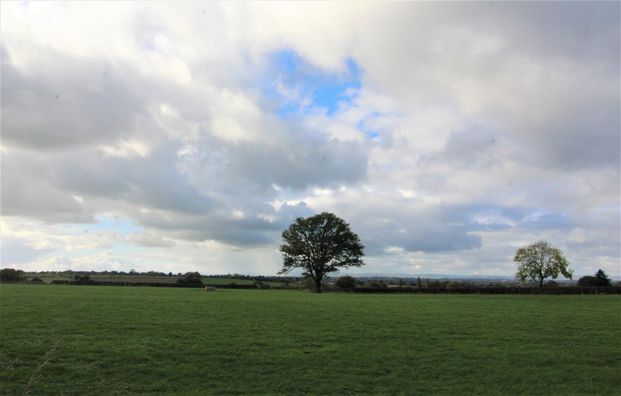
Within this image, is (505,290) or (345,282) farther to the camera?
(345,282)

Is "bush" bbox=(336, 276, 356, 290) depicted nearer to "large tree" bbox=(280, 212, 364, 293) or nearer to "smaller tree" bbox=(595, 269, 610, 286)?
"large tree" bbox=(280, 212, 364, 293)

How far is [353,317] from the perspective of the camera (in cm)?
2961

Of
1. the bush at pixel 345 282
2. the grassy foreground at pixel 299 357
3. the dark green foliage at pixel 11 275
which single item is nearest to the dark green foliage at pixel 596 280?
Answer: the bush at pixel 345 282

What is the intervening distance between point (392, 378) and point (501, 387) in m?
3.12

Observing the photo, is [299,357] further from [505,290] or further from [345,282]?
[345,282]

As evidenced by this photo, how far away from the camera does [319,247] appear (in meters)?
90.7

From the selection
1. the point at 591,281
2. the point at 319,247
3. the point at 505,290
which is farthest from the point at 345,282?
the point at 591,281

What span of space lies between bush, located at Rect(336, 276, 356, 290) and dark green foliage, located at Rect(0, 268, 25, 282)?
243 feet

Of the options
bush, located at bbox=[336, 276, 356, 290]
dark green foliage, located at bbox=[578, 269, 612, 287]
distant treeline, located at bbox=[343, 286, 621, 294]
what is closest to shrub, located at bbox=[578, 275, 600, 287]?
dark green foliage, located at bbox=[578, 269, 612, 287]

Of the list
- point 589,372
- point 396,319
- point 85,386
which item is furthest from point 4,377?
point 396,319

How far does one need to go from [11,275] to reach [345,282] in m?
79.4

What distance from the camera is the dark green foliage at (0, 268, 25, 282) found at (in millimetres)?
115062

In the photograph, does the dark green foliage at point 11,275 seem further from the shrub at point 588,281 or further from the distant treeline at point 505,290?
the shrub at point 588,281

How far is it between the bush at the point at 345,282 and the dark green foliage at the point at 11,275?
74078mm
